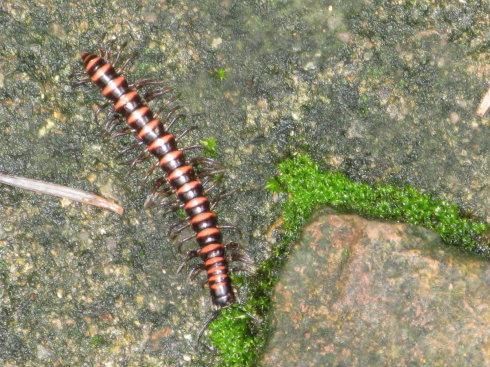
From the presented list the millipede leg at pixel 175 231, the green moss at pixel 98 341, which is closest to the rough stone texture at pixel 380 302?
the millipede leg at pixel 175 231

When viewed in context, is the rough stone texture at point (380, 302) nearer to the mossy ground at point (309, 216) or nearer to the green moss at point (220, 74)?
the mossy ground at point (309, 216)

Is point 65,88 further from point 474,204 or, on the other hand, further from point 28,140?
point 474,204

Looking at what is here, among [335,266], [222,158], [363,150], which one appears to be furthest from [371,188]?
[222,158]

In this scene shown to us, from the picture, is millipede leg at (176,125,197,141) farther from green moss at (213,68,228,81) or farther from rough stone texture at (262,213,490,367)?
rough stone texture at (262,213,490,367)

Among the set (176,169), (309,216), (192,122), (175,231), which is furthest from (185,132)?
(309,216)

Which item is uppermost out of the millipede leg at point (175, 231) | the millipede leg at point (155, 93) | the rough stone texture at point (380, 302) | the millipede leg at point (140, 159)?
the millipede leg at point (155, 93)

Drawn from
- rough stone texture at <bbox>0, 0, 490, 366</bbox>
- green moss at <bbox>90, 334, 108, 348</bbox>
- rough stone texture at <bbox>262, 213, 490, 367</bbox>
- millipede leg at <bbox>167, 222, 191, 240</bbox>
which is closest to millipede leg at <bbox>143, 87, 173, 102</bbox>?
rough stone texture at <bbox>0, 0, 490, 366</bbox>

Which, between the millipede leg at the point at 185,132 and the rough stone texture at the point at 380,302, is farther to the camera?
the millipede leg at the point at 185,132
